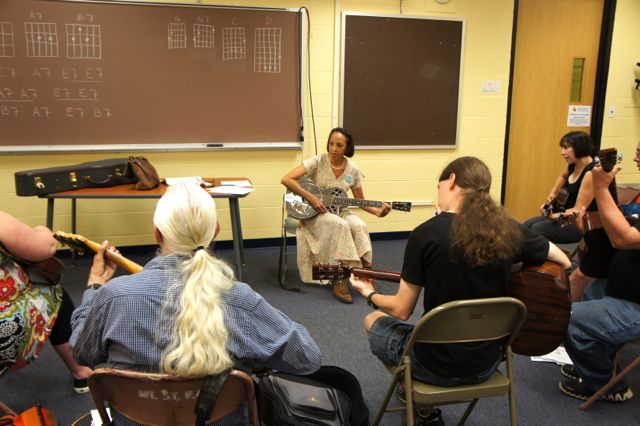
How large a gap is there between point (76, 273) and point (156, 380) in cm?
296

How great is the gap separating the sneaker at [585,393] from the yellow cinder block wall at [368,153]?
2.48 meters

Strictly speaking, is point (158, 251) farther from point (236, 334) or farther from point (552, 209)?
point (552, 209)

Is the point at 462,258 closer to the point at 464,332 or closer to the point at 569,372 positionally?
the point at 464,332

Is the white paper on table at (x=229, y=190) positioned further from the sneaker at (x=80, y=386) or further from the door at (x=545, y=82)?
the door at (x=545, y=82)

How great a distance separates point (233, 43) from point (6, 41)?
1612mm

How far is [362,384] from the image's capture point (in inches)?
87.6

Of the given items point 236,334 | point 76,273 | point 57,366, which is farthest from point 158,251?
point 76,273

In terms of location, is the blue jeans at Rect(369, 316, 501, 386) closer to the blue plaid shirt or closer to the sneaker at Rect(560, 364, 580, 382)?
the blue plaid shirt

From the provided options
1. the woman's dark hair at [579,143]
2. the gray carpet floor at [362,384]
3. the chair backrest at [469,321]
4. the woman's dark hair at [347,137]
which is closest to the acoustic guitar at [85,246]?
the gray carpet floor at [362,384]

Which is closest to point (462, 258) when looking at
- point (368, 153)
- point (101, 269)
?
point (101, 269)

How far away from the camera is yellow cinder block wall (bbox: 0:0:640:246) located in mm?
3873

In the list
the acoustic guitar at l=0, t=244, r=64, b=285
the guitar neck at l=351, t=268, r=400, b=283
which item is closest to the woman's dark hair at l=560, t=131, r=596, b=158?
the guitar neck at l=351, t=268, r=400, b=283

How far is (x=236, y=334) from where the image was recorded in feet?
3.73

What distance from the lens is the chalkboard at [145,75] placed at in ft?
11.4
